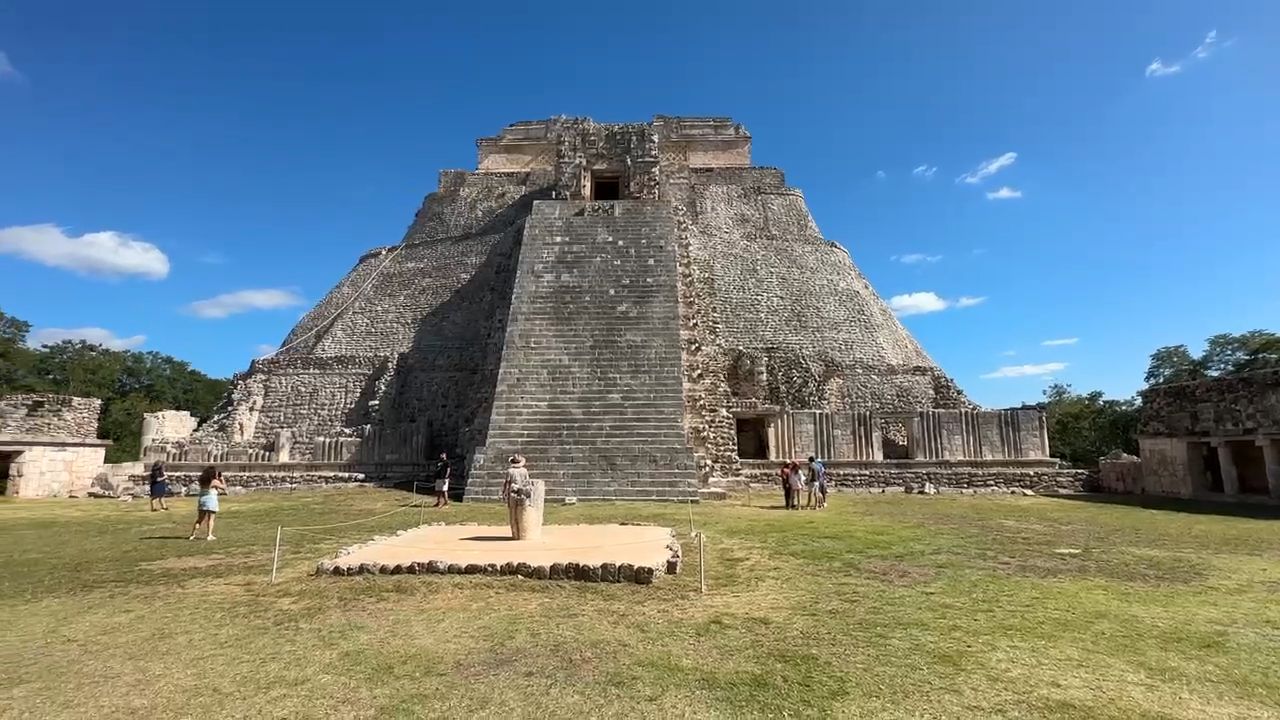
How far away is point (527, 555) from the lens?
227 inches

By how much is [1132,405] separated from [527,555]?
3357 cm

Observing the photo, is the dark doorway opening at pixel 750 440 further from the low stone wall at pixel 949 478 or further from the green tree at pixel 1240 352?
the green tree at pixel 1240 352

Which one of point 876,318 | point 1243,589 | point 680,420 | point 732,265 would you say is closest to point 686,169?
point 732,265

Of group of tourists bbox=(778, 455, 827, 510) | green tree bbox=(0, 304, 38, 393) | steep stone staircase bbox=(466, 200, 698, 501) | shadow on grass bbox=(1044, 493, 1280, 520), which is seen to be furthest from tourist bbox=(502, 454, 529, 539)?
green tree bbox=(0, 304, 38, 393)

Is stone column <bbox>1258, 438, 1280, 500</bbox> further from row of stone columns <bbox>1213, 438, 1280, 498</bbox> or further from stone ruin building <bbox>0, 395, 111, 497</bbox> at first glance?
stone ruin building <bbox>0, 395, 111, 497</bbox>

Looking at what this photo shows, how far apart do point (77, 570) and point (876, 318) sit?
21.3 meters

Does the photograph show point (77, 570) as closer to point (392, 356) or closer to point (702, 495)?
point (702, 495)

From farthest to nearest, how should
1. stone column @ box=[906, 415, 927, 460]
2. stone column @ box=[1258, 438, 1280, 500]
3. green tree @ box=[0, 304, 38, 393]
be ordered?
green tree @ box=[0, 304, 38, 393] → stone column @ box=[906, 415, 927, 460] → stone column @ box=[1258, 438, 1280, 500]

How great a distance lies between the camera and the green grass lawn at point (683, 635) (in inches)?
115

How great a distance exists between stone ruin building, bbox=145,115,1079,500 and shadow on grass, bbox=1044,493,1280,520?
150 cm

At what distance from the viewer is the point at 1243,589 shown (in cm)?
480

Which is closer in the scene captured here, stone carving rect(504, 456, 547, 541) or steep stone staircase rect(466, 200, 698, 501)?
stone carving rect(504, 456, 547, 541)

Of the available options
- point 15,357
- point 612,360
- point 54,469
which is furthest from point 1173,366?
point 15,357

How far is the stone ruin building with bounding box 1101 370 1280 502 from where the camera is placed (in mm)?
10617
